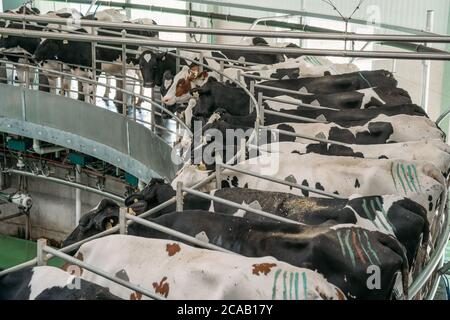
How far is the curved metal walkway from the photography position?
5.38 m

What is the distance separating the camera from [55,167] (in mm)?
8180

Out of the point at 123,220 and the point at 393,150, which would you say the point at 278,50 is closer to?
the point at 123,220

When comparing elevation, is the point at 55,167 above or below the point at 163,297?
below

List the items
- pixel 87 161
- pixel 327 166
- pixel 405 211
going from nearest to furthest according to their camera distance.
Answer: pixel 405 211 < pixel 327 166 < pixel 87 161

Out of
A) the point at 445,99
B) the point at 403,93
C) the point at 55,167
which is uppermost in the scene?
the point at 403,93

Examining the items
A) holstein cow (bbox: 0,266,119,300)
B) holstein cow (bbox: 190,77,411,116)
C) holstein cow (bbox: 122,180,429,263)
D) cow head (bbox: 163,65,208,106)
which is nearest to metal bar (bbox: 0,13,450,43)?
holstein cow (bbox: 122,180,429,263)

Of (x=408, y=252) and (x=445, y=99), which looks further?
(x=445, y=99)

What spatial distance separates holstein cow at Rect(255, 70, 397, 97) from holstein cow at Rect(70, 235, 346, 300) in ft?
7.72

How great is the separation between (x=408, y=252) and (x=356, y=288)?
→ 434 millimetres

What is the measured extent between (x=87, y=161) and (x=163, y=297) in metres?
5.69

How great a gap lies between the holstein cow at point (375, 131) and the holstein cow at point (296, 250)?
1.23 metres
